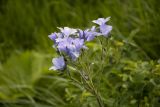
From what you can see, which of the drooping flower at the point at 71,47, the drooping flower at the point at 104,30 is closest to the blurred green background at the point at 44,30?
the drooping flower at the point at 104,30

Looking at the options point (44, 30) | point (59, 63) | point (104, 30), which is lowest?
point (59, 63)

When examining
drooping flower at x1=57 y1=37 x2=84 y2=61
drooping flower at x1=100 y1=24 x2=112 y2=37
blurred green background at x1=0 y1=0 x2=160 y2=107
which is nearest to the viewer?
drooping flower at x1=57 y1=37 x2=84 y2=61

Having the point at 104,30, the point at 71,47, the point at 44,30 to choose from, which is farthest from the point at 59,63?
the point at 44,30

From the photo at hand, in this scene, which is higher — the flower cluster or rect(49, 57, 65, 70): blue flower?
the flower cluster

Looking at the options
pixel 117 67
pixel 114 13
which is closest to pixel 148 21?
pixel 114 13

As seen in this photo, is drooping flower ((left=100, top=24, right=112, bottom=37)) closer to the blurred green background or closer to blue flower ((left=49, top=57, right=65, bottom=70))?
blue flower ((left=49, top=57, right=65, bottom=70))

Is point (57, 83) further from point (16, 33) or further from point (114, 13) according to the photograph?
point (16, 33)

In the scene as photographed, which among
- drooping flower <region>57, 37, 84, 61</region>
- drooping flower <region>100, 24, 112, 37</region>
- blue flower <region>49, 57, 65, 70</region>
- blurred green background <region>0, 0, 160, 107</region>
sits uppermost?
blurred green background <region>0, 0, 160, 107</region>

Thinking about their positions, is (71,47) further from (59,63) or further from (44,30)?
(44,30)

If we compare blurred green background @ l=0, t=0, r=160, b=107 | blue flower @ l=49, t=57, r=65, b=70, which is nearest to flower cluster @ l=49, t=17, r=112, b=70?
blue flower @ l=49, t=57, r=65, b=70
